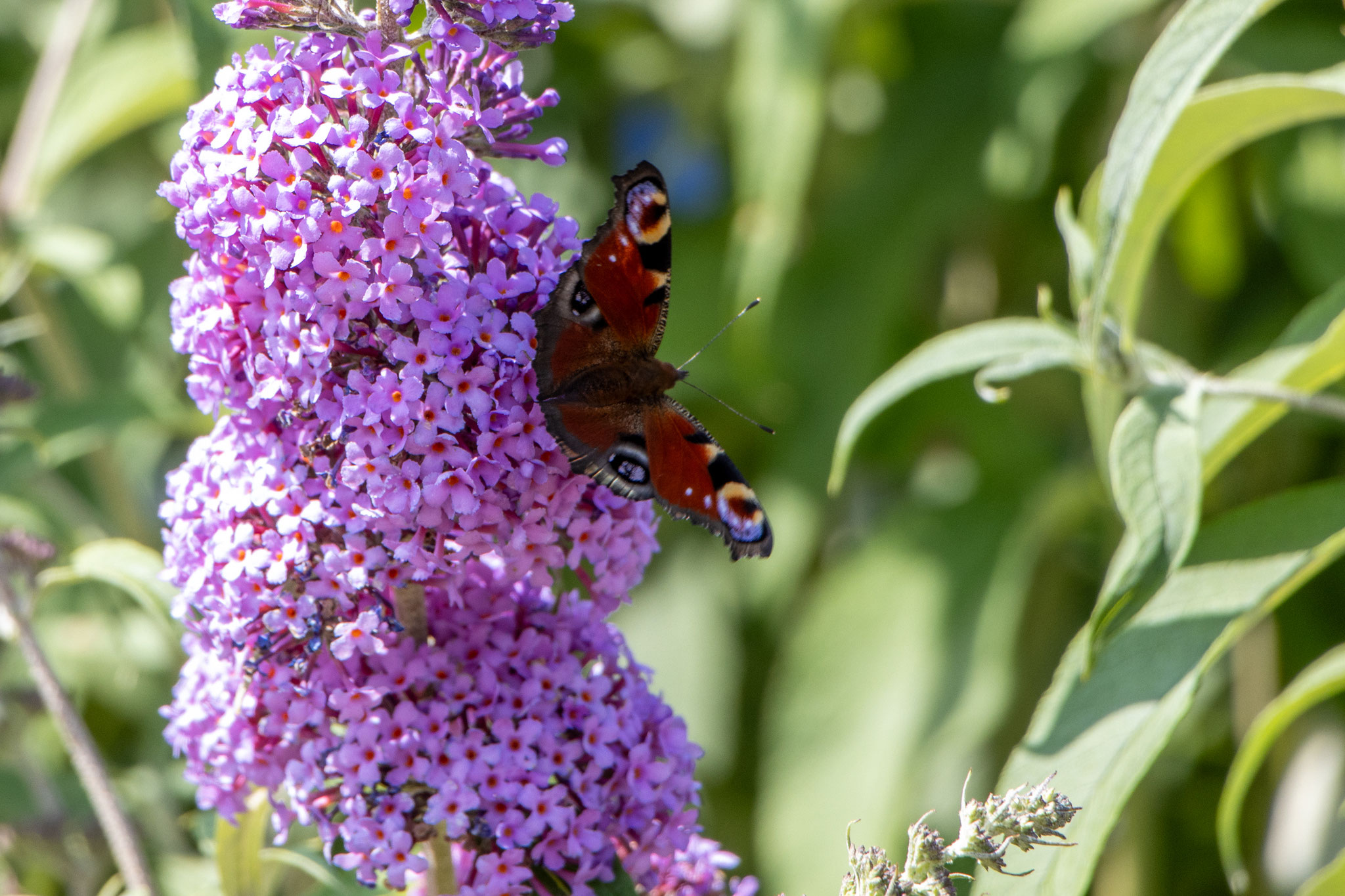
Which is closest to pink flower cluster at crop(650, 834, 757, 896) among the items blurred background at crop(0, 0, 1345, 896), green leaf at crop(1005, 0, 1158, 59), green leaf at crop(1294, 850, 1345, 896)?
green leaf at crop(1294, 850, 1345, 896)

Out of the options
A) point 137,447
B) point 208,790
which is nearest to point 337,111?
point 208,790

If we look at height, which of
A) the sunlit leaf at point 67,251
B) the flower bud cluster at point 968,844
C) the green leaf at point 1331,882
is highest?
the sunlit leaf at point 67,251

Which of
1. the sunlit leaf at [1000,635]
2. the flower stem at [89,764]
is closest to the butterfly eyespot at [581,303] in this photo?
the flower stem at [89,764]

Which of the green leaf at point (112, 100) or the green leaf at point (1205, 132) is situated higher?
the green leaf at point (112, 100)

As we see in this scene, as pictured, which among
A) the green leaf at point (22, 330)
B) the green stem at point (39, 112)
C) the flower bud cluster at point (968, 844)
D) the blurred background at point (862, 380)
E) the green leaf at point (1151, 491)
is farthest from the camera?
the blurred background at point (862, 380)

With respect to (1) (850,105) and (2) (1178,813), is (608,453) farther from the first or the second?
(1) (850,105)

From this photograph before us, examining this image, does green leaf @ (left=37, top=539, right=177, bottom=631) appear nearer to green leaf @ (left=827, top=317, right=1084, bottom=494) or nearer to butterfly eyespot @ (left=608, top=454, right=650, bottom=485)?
butterfly eyespot @ (left=608, top=454, right=650, bottom=485)

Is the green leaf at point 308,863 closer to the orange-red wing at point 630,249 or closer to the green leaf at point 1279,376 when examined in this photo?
the orange-red wing at point 630,249
